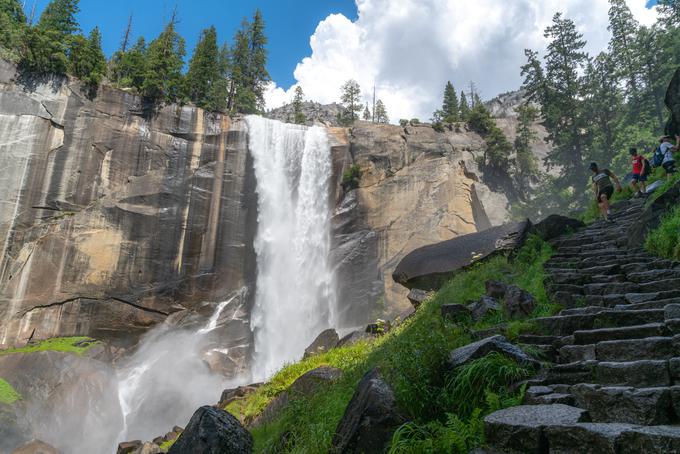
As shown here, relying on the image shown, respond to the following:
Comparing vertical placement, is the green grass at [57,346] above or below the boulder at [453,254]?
below

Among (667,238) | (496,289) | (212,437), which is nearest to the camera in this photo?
(212,437)

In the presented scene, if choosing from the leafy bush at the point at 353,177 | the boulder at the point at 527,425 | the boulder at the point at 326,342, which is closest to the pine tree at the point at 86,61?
the leafy bush at the point at 353,177

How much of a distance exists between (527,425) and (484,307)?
486cm

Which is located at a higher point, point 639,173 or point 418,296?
point 639,173

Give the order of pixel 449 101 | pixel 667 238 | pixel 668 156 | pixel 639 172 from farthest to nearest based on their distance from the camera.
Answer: pixel 449 101 → pixel 639 172 → pixel 668 156 → pixel 667 238

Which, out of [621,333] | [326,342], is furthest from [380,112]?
[621,333]

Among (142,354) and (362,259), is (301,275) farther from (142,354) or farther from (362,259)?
(142,354)

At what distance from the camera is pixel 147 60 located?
102 ft

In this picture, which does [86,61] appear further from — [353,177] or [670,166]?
[670,166]

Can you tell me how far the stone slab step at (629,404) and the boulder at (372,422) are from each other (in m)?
1.73

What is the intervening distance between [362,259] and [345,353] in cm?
1500

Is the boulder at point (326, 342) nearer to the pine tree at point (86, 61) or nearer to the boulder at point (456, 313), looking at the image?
the boulder at point (456, 313)

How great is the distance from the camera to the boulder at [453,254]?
13.1 meters

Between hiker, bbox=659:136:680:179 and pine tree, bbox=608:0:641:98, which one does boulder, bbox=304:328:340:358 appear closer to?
hiker, bbox=659:136:680:179
